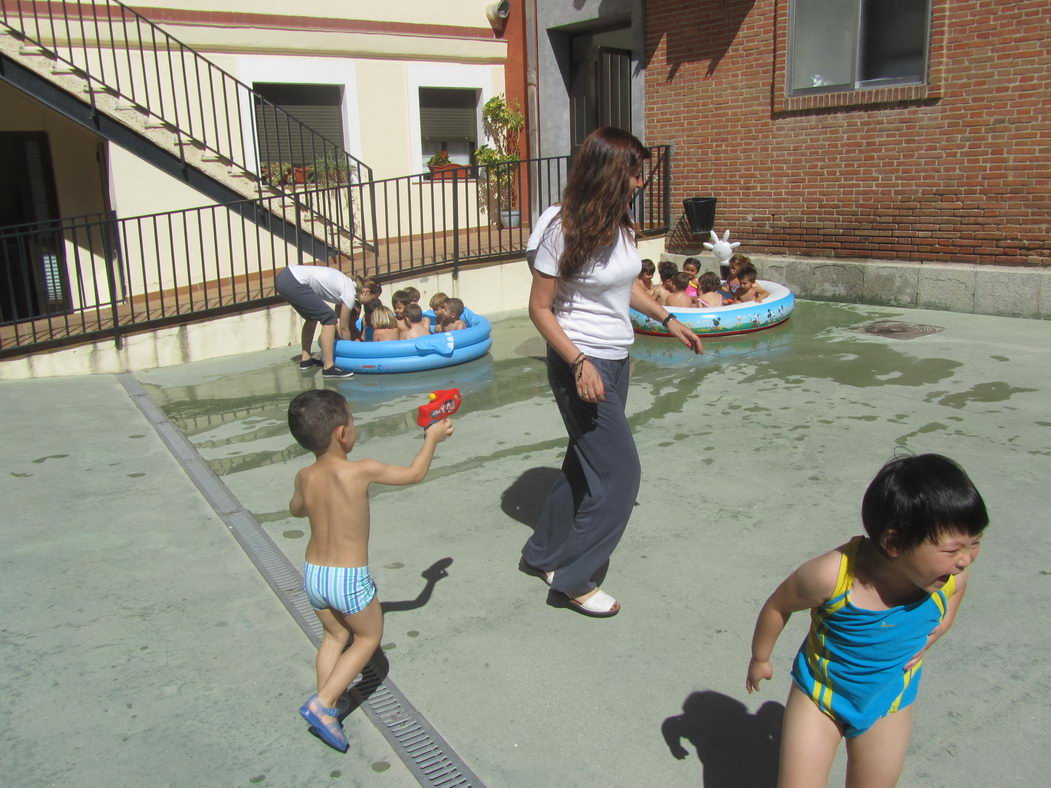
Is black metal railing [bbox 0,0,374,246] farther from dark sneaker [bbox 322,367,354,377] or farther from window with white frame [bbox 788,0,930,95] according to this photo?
window with white frame [bbox 788,0,930,95]

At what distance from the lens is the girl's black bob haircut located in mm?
1814

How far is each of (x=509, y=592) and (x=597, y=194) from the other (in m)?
1.67

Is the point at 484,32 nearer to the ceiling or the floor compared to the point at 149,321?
nearer to the ceiling

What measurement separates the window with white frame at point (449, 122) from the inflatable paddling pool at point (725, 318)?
6.64 metres

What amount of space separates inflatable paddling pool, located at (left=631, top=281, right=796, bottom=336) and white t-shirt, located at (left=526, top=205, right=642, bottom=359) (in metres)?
5.19

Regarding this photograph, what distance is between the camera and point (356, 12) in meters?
13.0

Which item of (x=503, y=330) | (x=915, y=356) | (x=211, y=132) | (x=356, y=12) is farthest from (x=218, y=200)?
(x=915, y=356)

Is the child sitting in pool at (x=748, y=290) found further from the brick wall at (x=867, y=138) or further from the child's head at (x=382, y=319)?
the child's head at (x=382, y=319)

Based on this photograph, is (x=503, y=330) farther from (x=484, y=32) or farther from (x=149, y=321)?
(x=484, y=32)

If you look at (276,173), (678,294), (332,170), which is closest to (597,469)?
(678,294)

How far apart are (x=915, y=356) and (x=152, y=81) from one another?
9410 mm

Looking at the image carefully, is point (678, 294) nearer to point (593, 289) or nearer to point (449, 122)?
point (593, 289)

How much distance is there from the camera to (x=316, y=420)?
8.84ft

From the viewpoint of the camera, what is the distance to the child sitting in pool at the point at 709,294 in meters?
9.19
